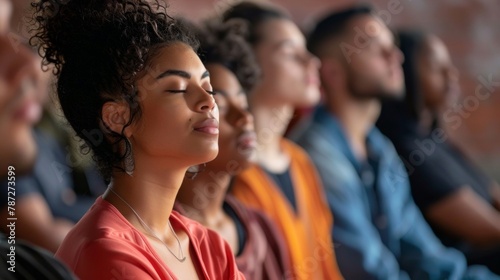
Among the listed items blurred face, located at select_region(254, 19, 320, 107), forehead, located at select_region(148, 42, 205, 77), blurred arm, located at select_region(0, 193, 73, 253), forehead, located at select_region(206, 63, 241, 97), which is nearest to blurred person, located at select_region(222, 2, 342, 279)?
blurred face, located at select_region(254, 19, 320, 107)

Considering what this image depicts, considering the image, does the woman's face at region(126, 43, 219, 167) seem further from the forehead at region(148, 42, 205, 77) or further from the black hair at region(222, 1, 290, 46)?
the black hair at region(222, 1, 290, 46)

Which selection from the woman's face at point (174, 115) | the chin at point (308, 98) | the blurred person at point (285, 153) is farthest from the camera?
the chin at point (308, 98)

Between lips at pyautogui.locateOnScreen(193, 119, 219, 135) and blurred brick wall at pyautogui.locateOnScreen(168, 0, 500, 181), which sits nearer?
lips at pyautogui.locateOnScreen(193, 119, 219, 135)

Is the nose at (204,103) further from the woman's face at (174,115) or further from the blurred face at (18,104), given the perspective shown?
the blurred face at (18,104)

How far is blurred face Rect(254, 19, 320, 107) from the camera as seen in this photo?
6.89ft

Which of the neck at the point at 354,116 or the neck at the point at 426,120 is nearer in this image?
the neck at the point at 354,116

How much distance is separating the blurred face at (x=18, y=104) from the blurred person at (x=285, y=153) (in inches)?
20.9

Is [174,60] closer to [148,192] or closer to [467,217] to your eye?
[148,192]

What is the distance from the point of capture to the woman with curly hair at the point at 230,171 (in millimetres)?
1683

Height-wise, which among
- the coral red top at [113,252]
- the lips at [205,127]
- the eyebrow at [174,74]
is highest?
the eyebrow at [174,74]

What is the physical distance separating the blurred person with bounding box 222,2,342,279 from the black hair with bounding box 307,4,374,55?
77 millimetres

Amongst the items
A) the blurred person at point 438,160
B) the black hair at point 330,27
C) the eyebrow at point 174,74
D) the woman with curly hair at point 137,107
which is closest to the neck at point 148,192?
the woman with curly hair at point 137,107

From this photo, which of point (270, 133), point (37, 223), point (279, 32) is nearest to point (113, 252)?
point (37, 223)

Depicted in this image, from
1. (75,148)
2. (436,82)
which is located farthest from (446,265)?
(75,148)
